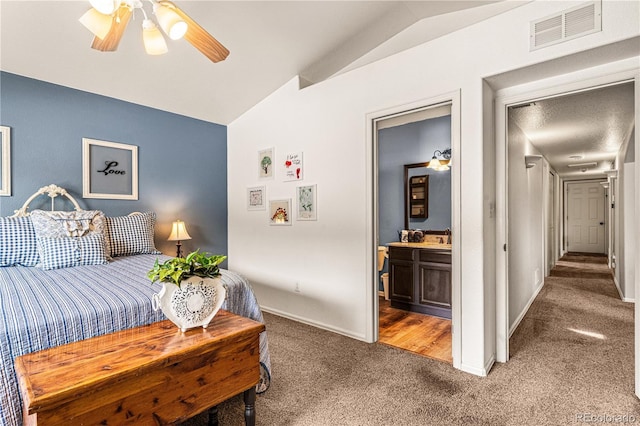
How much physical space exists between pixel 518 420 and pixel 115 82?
4.20 m

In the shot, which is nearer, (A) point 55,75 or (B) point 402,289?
(A) point 55,75

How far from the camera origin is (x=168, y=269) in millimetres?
1438

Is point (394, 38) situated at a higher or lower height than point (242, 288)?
higher

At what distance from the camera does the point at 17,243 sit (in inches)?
99.9

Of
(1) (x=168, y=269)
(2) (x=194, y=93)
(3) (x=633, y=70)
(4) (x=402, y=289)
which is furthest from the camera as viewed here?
(4) (x=402, y=289)

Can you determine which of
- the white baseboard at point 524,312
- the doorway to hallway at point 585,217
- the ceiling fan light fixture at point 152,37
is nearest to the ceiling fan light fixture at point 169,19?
the ceiling fan light fixture at point 152,37

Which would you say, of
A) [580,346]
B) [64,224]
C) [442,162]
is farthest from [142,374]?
[442,162]

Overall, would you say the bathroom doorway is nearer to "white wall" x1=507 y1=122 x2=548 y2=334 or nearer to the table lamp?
"white wall" x1=507 y1=122 x2=548 y2=334

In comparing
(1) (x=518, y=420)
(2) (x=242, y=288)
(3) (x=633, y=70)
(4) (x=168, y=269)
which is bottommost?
(1) (x=518, y=420)

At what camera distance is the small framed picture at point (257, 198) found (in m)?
3.94

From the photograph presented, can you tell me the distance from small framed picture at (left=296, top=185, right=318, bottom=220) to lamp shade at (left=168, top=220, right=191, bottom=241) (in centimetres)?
137

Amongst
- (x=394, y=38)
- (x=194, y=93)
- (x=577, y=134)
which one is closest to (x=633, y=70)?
(x=394, y=38)

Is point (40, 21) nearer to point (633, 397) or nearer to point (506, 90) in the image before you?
point (506, 90)

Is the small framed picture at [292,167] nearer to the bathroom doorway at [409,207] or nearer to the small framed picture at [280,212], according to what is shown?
the small framed picture at [280,212]
